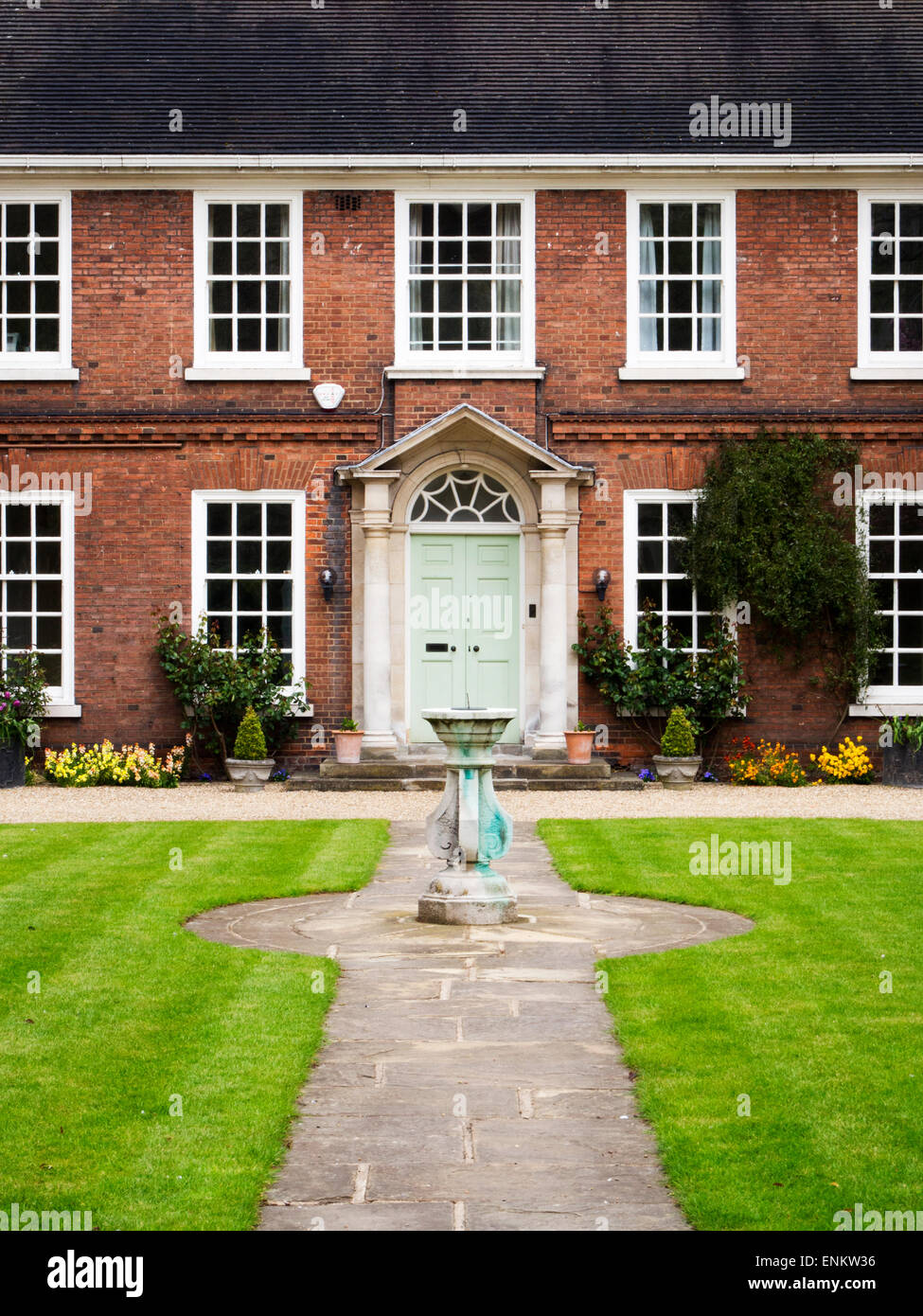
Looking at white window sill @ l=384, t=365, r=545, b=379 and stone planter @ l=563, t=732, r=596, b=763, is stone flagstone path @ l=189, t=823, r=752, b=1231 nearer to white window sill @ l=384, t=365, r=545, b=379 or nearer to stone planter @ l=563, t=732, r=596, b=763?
stone planter @ l=563, t=732, r=596, b=763

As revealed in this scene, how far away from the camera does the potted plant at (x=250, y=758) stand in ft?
58.8

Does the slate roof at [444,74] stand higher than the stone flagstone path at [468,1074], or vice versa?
the slate roof at [444,74]

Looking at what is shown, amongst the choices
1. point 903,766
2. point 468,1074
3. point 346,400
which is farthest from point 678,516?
point 468,1074

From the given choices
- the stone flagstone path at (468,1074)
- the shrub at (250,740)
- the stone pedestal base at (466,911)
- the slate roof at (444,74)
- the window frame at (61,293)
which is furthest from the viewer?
the slate roof at (444,74)

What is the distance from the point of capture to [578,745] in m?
18.0

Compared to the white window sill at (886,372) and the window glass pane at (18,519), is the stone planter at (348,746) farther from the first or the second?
the white window sill at (886,372)

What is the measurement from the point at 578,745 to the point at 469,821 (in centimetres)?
795

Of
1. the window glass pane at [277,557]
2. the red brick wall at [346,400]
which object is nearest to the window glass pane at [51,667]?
the red brick wall at [346,400]

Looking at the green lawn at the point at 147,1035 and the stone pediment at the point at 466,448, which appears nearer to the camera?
the green lawn at the point at 147,1035

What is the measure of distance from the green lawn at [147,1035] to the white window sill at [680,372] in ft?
28.8

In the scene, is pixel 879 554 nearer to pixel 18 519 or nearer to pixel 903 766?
pixel 903 766

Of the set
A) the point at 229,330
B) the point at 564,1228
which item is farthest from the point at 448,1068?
the point at 229,330

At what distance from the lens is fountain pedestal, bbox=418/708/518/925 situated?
10.0 metres

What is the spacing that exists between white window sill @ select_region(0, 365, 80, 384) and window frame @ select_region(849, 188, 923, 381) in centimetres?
881
